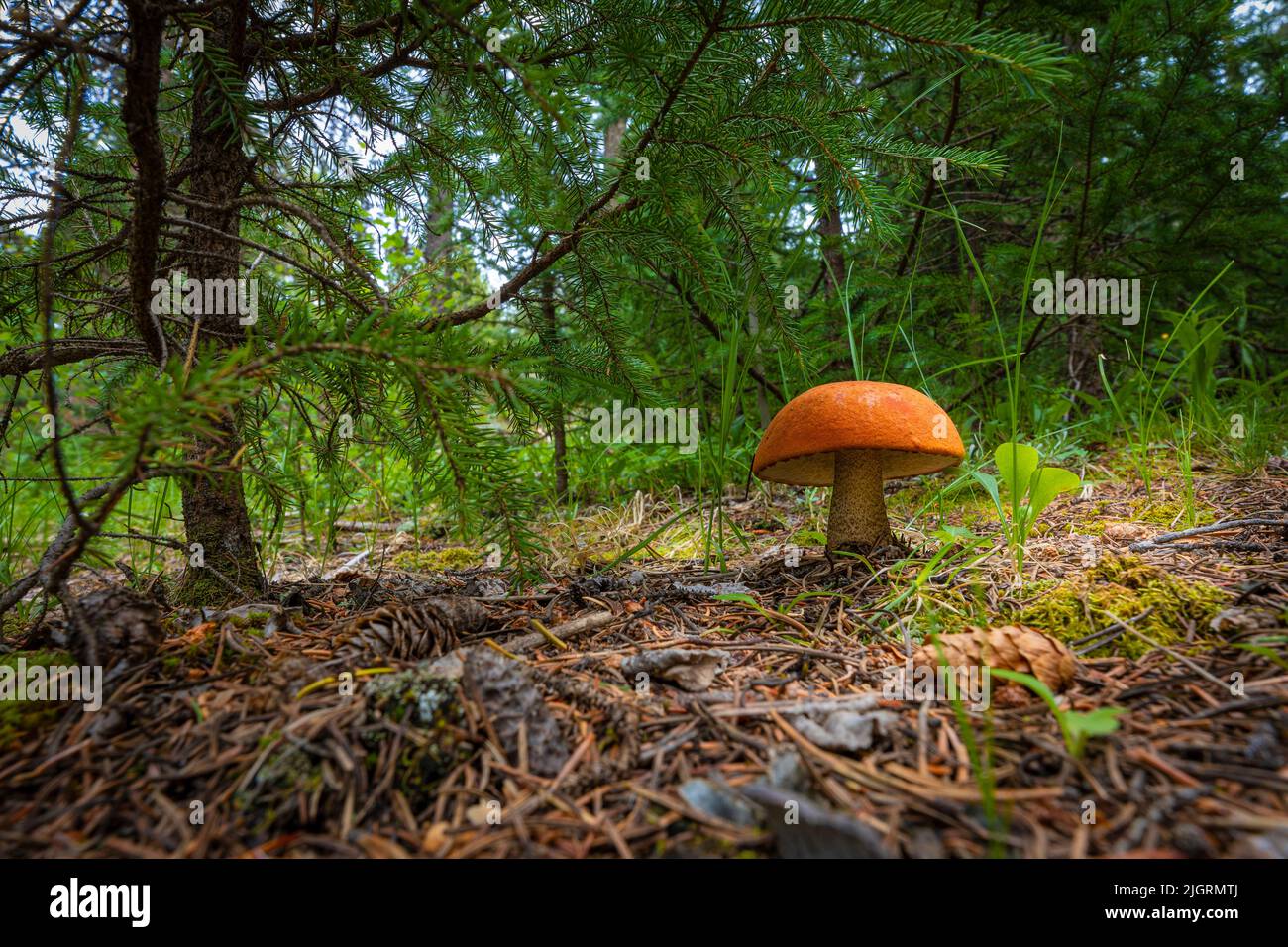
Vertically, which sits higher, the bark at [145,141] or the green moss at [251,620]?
the bark at [145,141]

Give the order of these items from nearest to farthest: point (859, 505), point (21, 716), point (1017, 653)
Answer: point (21, 716), point (1017, 653), point (859, 505)

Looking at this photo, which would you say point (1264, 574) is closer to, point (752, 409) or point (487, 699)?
point (487, 699)

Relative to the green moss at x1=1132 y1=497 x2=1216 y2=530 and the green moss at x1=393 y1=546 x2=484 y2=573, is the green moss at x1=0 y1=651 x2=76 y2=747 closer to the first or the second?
the green moss at x1=393 y1=546 x2=484 y2=573

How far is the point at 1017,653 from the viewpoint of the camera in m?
1.35

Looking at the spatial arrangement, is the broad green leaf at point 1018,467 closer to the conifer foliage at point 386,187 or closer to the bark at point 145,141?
the conifer foliage at point 386,187

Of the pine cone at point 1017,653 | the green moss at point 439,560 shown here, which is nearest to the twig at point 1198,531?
the pine cone at point 1017,653

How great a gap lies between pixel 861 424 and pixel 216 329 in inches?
86.3

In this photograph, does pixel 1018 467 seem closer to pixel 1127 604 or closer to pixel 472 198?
pixel 1127 604

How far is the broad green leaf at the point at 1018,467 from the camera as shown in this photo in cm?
200

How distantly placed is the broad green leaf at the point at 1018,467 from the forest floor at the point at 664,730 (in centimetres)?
30

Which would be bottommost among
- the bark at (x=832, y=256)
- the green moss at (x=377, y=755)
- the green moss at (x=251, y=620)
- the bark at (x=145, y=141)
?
the green moss at (x=377, y=755)

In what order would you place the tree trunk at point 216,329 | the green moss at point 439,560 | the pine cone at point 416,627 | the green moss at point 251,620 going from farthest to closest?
1. the green moss at point 439,560
2. the tree trunk at point 216,329
3. the green moss at point 251,620
4. the pine cone at point 416,627

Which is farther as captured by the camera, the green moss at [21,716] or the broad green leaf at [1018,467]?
the broad green leaf at [1018,467]

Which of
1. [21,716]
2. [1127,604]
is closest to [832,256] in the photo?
[1127,604]
